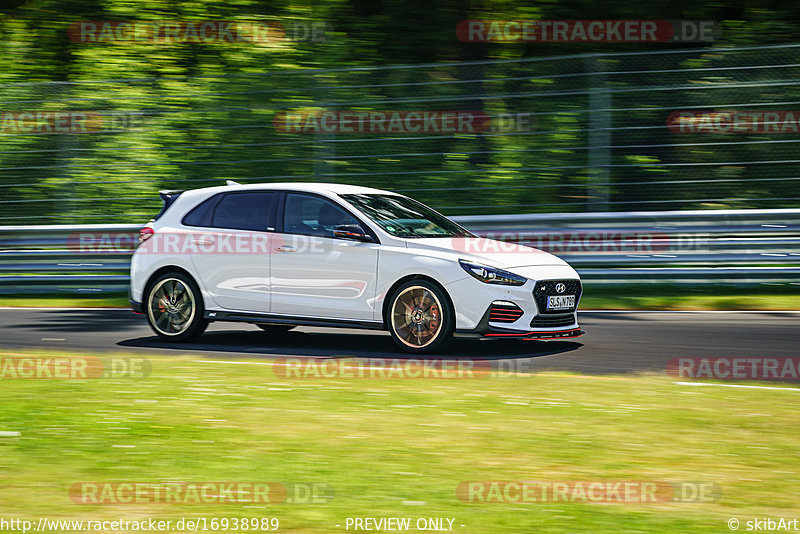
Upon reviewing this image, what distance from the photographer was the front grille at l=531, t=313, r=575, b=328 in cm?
984

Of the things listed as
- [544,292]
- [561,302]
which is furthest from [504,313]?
[561,302]

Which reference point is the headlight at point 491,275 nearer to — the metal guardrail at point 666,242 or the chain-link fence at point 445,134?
the metal guardrail at point 666,242

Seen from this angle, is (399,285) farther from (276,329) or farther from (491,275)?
(276,329)

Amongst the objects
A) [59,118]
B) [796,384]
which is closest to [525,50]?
[59,118]

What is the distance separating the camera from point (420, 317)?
9.89 meters

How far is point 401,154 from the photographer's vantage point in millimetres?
16672

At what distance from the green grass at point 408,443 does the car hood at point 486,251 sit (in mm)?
1513

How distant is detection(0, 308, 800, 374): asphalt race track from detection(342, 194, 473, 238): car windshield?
1.12 metres

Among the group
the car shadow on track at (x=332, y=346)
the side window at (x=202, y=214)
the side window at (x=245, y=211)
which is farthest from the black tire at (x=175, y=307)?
the side window at (x=245, y=211)

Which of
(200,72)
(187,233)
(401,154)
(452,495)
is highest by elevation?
(200,72)

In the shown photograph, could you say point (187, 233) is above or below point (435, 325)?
above

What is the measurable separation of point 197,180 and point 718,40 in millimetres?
8558

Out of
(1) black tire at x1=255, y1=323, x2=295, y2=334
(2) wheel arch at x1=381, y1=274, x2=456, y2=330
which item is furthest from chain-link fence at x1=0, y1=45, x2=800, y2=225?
(2) wheel arch at x1=381, y1=274, x2=456, y2=330

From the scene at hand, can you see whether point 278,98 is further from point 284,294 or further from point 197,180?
point 284,294
